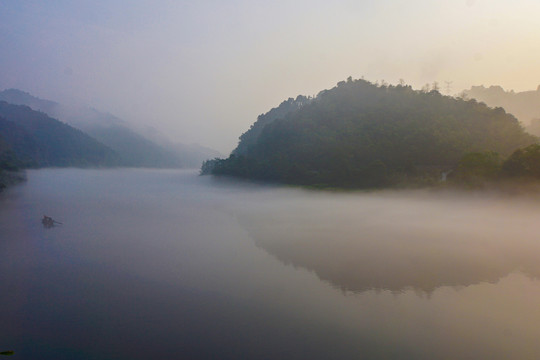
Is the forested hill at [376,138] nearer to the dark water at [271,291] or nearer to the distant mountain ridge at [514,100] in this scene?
the dark water at [271,291]

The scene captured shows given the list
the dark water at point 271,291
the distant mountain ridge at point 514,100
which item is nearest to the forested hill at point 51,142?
the dark water at point 271,291

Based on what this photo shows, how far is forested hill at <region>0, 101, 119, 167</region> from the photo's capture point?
122 m

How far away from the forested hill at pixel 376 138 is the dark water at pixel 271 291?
26292 millimetres

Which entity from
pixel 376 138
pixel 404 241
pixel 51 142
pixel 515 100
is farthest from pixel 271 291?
pixel 51 142

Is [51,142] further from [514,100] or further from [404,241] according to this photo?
[514,100]

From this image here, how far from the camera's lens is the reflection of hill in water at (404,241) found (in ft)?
48.9

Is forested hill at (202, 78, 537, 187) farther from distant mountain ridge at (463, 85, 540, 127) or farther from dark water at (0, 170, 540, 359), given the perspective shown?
distant mountain ridge at (463, 85, 540, 127)

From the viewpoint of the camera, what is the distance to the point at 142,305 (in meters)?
11.2

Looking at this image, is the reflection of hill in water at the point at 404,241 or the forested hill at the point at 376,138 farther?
the forested hill at the point at 376,138

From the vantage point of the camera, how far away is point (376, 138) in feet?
193

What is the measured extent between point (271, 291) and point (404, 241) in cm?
1194

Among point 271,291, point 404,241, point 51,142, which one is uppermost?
point 51,142

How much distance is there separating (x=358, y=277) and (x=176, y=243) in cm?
1117

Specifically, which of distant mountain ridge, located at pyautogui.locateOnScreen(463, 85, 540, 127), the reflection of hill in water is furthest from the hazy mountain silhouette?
the reflection of hill in water
